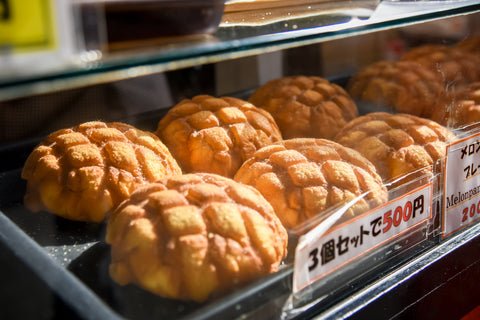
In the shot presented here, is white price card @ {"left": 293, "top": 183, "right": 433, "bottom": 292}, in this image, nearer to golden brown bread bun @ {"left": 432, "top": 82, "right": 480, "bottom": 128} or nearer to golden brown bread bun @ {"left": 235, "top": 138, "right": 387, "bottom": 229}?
golden brown bread bun @ {"left": 235, "top": 138, "right": 387, "bottom": 229}

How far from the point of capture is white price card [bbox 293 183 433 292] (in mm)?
832

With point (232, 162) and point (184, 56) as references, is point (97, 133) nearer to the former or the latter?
point (232, 162)

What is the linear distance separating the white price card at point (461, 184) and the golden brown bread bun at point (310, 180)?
0.59 ft

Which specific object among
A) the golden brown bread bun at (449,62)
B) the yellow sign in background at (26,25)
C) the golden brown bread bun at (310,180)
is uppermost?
the yellow sign in background at (26,25)

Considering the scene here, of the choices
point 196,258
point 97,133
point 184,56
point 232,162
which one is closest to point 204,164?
point 232,162

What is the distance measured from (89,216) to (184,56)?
0.51 m

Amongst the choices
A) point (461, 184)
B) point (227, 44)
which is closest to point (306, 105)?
point (461, 184)

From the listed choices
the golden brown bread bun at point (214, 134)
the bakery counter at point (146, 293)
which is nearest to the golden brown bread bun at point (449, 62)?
the bakery counter at point (146, 293)

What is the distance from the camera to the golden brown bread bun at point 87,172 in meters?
1.03

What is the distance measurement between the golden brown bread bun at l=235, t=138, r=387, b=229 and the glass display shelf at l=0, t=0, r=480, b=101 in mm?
275

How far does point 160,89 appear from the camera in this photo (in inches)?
80.1

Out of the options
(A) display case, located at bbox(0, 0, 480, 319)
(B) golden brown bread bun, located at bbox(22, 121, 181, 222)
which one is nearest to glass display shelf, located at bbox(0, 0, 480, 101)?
(A) display case, located at bbox(0, 0, 480, 319)

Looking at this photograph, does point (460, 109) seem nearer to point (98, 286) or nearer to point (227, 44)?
point (227, 44)

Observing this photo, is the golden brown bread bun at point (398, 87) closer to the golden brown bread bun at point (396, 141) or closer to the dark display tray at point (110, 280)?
the golden brown bread bun at point (396, 141)
